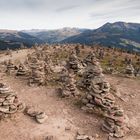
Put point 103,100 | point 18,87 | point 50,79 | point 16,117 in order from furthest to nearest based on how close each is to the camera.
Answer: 1. point 50,79
2. point 18,87
3. point 103,100
4. point 16,117

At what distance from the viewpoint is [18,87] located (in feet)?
153

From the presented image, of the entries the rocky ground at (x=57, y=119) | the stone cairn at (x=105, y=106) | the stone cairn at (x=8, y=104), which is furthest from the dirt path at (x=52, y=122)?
the stone cairn at (x=105, y=106)

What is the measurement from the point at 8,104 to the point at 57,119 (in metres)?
6.43

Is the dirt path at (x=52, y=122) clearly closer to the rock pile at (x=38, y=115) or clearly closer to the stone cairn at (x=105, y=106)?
the rock pile at (x=38, y=115)

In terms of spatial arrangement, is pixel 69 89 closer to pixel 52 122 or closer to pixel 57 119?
pixel 57 119

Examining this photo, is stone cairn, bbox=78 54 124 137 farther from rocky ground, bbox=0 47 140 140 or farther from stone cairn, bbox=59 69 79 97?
stone cairn, bbox=59 69 79 97

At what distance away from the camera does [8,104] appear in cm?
3566

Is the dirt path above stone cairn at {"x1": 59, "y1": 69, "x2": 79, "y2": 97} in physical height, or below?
below

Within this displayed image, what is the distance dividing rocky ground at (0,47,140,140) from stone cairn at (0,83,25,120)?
0.82m

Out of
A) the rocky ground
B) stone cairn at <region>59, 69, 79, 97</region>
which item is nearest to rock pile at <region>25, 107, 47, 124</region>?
the rocky ground

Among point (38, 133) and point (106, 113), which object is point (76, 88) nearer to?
point (106, 113)

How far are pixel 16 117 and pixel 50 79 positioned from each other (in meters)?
15.6

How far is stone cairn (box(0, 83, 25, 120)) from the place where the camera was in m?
34.8

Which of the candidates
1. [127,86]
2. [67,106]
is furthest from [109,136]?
[127,86]
